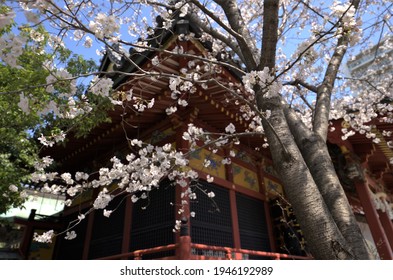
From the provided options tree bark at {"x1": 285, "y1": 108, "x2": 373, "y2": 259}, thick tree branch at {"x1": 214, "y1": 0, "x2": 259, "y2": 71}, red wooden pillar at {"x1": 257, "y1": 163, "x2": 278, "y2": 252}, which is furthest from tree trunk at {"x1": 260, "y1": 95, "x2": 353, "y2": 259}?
red wooden pillar at {"x1": 257, "y1": 163, "x2": 278, "y2": 252}

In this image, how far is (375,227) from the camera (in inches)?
270

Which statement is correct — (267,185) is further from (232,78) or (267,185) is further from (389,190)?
(389,190)

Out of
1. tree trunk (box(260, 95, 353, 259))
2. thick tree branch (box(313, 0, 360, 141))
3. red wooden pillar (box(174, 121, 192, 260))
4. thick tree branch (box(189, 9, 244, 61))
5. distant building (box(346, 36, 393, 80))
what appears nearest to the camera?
tree trunk (box(260, 95, 353, 259))

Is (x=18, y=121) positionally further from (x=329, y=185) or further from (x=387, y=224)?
(x=387, y=224)

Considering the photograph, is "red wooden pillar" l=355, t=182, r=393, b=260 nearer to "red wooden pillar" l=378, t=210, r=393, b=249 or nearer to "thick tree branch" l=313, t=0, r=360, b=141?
"red wooden pillar" l=378, t=210, r=393, b=249

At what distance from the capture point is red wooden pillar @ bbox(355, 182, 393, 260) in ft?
22.3

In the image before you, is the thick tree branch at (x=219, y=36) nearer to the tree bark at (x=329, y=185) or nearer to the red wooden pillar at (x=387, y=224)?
the tree bark at (x=329, y=185)

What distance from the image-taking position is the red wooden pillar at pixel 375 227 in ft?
22.3

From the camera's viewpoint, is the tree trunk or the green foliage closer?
the tree trunk

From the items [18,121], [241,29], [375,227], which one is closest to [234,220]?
[375,227]

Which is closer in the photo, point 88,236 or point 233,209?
point 233,209

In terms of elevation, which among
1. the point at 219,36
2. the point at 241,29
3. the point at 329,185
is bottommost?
the point at 329,185

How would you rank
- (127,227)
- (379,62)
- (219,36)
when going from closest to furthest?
(219,36), (127,227), (379,62)

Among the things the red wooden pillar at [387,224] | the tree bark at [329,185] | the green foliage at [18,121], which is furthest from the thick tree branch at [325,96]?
the red wooden pillar at [387,224]
